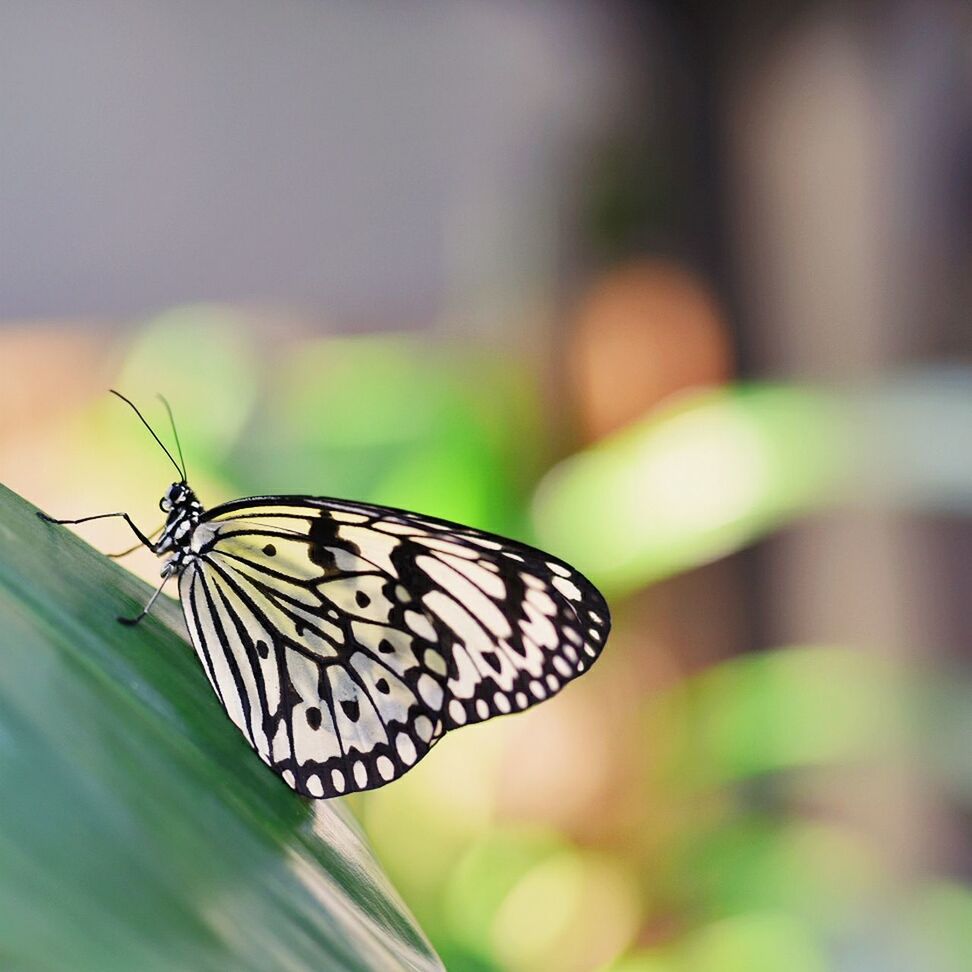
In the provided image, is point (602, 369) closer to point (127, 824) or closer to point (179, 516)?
point (179, 516)

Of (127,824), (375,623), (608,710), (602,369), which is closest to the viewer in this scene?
(127,824)

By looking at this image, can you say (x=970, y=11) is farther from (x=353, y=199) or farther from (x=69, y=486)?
(x=69, y=486)

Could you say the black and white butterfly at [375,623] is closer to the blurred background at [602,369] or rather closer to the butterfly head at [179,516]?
the butterfly head at [179,516]

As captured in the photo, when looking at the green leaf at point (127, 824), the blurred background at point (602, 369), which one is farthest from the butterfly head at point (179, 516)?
the blurred background at point (602, 369)

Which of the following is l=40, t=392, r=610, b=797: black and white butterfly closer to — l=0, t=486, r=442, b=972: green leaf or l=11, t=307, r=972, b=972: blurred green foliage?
l=0, t=486, r=442, b=972: green leaf

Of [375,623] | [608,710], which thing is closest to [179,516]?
[375,623]

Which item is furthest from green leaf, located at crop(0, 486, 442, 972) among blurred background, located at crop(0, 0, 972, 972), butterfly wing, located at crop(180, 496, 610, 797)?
blurred background, located at crop(0, 0, 972, 972)
